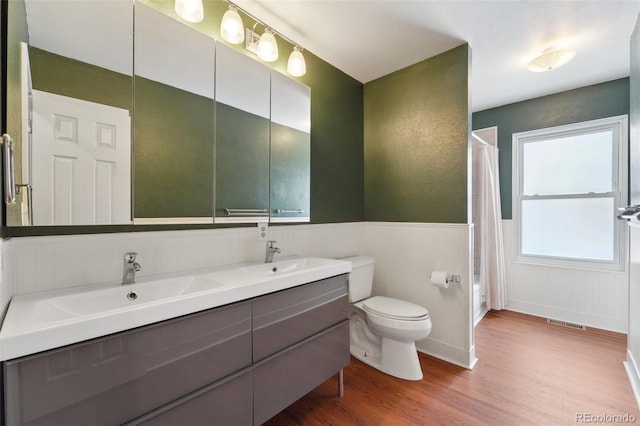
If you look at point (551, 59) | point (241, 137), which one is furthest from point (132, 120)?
point (551, 59)

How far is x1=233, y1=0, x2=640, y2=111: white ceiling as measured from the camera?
175cm

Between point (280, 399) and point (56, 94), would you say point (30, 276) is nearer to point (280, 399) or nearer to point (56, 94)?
point (56, 94)

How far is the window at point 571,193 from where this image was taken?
273 centimetres

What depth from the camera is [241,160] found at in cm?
176

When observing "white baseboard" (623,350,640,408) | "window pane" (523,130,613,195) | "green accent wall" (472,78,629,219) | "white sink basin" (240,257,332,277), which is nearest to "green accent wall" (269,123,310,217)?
"white sink basin" (240,257,332,277)

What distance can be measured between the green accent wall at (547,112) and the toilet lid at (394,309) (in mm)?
2155

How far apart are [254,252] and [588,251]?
3.43 metres

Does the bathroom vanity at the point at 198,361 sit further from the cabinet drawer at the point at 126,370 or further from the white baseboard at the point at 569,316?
the white baseboard at the point at 569,316

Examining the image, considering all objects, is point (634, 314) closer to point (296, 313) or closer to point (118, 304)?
point (296, 313)

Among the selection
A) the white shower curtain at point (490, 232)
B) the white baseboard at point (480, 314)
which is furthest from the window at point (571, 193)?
the white baseboard at point (480, 314)

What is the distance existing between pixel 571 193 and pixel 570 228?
1.26ft

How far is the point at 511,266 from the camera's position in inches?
130

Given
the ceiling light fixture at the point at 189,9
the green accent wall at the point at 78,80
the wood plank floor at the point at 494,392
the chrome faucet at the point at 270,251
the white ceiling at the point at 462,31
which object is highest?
the white ceiling at the point at 462,31

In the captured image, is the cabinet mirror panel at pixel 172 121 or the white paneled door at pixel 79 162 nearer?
the white paneled door at pixel 79 162
